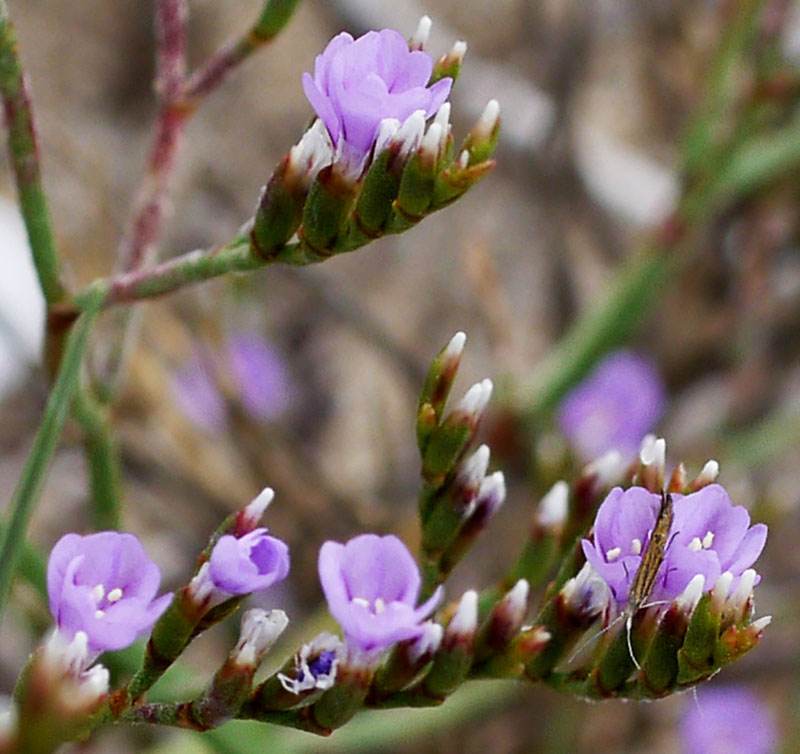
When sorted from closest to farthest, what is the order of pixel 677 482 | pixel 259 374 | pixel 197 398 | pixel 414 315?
pixel 677 482 < pixel 197 398 < pixel 259 374 < pixel 414 315

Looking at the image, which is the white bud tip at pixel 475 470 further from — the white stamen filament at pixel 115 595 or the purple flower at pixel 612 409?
the purple flower at pixel 612 409

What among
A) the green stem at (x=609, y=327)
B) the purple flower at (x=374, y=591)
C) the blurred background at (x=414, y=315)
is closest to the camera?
the purple flower at (x=374, y=591)

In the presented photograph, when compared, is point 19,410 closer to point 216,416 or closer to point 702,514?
point 216,416

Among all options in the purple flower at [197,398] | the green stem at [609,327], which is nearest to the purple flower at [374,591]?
the green stem at [609,327]

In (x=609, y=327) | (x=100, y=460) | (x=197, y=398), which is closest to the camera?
(x=100, y=460)

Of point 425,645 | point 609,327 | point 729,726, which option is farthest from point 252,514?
point 729,726

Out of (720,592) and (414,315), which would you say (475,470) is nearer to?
(720,592)
